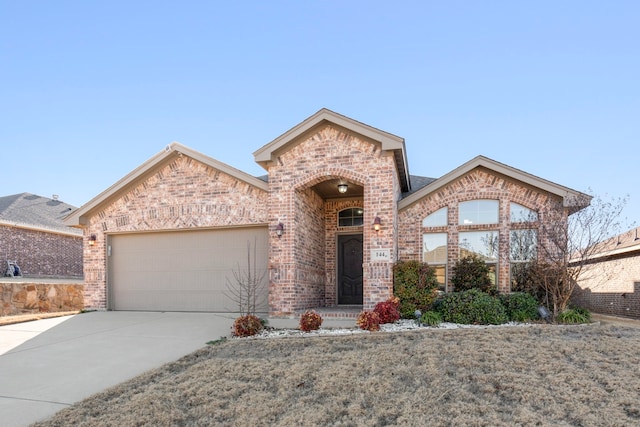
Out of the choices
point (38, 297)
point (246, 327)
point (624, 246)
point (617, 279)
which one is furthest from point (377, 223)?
point (38, 297)

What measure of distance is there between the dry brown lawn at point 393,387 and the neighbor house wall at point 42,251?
1386 centimetres

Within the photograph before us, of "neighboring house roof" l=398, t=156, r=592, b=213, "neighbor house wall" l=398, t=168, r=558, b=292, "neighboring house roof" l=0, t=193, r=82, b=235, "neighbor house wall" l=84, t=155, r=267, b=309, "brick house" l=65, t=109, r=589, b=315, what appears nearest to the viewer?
"brick house" l=65, t=109, r=589, b=315

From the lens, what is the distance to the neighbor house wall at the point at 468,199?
28.1 feet

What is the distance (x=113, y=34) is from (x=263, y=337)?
10.2m

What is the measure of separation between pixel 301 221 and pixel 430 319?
12.0 ft

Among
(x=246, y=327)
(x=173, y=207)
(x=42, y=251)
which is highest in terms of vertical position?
(x=173, y=207)

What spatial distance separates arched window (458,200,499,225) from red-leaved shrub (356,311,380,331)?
12.5 ft

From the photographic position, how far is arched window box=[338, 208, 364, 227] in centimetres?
1049

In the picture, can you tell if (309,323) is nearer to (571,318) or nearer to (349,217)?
(349,217)

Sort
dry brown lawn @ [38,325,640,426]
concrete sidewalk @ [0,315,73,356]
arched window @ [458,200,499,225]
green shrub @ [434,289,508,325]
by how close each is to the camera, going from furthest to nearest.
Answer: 1. arched window @ [458,200,499,225]
2. green shrub @ [434,289,508,325]
3. concrete sidewalk @ [0,315,73,356]
4. dry brown lawn @ [38,325,640,426]

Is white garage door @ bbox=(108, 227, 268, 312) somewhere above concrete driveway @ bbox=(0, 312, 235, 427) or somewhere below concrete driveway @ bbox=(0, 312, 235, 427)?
above

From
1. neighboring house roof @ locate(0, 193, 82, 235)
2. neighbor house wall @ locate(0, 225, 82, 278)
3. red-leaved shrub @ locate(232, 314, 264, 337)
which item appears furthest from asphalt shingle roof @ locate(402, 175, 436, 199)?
neighbor house wall @ locate(0, 225, 82, 278)

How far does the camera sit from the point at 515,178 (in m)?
8.52

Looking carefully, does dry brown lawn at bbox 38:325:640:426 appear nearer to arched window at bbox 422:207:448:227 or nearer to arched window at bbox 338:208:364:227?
arched window at bbox 422:207:448:227
